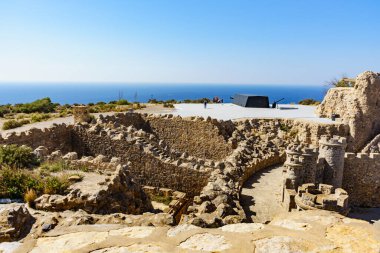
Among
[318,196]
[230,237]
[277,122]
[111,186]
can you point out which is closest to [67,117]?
[277,122]

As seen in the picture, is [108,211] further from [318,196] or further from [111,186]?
[318,196]

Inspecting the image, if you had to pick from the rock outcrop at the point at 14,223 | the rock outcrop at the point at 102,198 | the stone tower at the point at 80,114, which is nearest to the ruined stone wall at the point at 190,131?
the stone tower at the point at 80,114

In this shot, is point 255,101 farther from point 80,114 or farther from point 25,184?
point 25,184

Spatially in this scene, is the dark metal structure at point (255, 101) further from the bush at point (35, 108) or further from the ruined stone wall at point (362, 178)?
the bush at point (35, 108)

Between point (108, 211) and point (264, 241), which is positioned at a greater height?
point (264, 241)

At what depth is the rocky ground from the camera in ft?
12.4

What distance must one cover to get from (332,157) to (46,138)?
1420 cm

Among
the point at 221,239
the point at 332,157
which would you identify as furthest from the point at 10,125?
the point at 221,239

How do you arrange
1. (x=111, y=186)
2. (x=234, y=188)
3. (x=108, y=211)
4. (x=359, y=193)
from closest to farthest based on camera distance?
(x=108, y=211), (x=111, y=186), (x=234, y=188), (x=359, y=193)

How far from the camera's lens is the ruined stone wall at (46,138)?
15.1 metres

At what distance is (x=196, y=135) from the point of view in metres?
21.9

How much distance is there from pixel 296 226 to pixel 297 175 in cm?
845

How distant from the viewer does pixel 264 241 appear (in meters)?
3.90

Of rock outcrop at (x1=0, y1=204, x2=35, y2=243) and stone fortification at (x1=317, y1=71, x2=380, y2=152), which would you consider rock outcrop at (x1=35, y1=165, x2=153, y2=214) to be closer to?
rock outcrop at (x1=0, y1=204, x2=35, y2=243)
